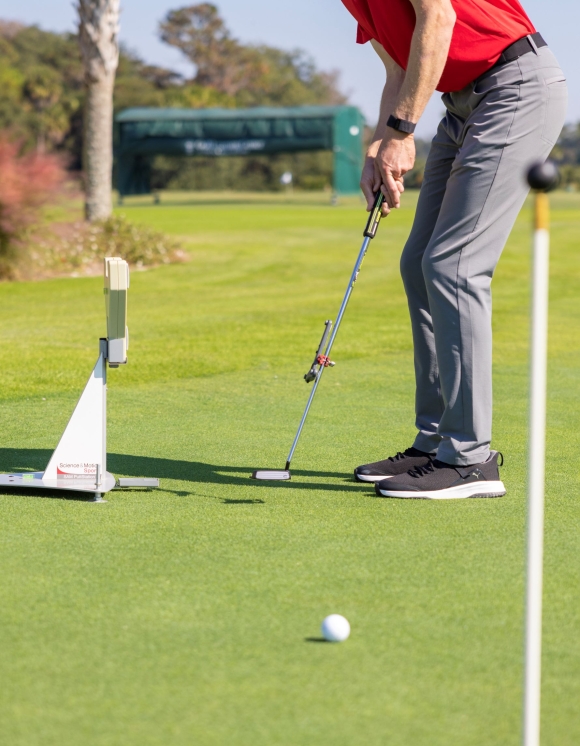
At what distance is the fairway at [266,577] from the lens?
2.07 meters

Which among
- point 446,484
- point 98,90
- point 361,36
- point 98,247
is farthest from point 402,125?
point 98,90

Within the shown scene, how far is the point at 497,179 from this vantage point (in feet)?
12.0

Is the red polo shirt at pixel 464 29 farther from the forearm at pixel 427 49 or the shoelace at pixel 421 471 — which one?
the shoelace at pixel 421 471

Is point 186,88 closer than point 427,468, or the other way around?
point 427,468

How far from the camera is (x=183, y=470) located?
419 centimetres

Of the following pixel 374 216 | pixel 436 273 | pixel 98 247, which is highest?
pixel 374 216

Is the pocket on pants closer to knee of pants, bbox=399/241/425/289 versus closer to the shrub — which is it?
knee of pants, bbox=399/241/425/289

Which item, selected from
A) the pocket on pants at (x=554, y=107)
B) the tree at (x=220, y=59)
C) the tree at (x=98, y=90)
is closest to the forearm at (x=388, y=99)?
the pocket on pants at (x=554, y=107)

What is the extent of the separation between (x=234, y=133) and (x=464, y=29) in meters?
35.4

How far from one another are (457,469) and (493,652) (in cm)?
150

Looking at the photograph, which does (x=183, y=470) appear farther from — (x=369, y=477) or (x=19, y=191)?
(x=19, y=191)

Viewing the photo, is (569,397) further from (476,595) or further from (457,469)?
(476,595)

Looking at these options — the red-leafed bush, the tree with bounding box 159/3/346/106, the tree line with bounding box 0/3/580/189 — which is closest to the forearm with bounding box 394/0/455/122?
the red-leafed bush

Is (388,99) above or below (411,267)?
above
